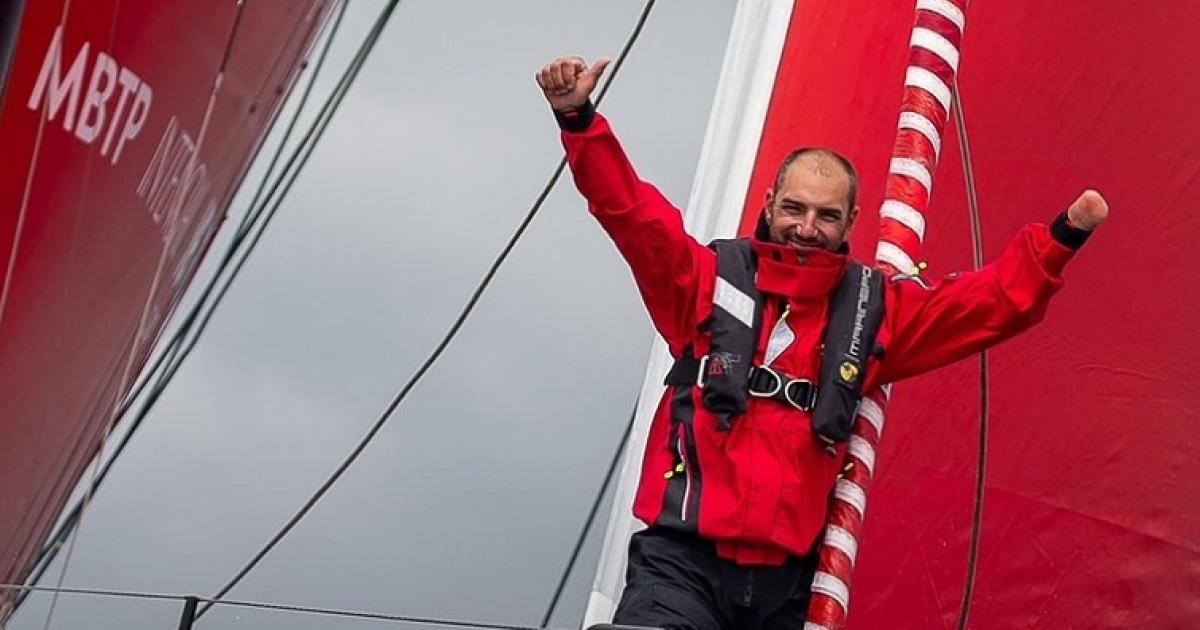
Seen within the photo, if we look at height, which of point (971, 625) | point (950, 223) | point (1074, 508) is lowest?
point (971, 625)

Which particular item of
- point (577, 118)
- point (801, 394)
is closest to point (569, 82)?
point (577, 118)

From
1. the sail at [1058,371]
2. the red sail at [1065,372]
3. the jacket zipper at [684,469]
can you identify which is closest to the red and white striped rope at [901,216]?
the jacket zipper at [684,469]

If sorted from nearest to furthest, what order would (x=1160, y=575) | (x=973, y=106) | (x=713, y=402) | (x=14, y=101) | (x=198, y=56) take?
(x=14, y=101)
(x=713, y=402)
(x=198, y=56)
(x=1160, y=575)
(x=973, y=106)

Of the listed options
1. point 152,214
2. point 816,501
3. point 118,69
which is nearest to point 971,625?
point 816,501

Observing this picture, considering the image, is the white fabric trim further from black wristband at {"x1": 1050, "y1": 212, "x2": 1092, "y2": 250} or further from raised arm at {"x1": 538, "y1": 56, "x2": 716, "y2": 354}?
black wristband at {"x1": 1050, "y1": 212, "x2": 1092, "y2": 250}

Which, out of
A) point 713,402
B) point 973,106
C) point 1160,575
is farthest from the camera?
point 973,106

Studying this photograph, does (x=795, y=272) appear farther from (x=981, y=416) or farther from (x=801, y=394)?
(x=981, y=416)

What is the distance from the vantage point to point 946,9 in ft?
11.4

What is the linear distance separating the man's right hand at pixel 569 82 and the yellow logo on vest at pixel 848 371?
1.45ft

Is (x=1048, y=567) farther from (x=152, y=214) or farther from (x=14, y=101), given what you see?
(x=14, y=101)

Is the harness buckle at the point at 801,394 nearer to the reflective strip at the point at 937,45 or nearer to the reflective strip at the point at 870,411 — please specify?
the reflective strip at the point at 870,411

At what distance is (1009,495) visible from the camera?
13.9 ft

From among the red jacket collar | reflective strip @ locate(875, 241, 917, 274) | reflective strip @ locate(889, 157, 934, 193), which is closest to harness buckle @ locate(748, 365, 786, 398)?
the red jacket collar

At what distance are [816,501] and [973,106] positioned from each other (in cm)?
192
